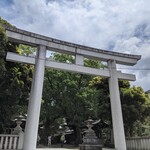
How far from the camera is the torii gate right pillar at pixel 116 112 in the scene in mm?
8367

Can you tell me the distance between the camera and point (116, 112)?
8742 millimetres

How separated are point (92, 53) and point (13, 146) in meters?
5.68

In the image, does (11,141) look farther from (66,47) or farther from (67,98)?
(67,98)

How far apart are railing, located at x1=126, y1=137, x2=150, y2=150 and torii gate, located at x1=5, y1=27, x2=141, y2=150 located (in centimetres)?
122

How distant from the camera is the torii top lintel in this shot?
26.4ft

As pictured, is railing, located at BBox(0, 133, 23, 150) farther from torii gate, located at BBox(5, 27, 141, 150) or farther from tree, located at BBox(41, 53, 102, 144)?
tree, located at BBox(41, 53, 102, 144)

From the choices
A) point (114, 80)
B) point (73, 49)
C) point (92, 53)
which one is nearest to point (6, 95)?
point (73, 49)

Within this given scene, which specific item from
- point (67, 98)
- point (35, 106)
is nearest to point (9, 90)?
point (35, 106)

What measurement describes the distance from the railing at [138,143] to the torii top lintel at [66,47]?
407 cm

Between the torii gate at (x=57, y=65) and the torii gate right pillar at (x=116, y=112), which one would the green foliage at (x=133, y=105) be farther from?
the torii gate right pillar at (x=116, y=112)

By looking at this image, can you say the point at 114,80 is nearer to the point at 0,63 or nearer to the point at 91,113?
the point at 0,63

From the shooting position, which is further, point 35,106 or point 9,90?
point 9,90

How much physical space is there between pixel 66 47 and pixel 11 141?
4.85 meters

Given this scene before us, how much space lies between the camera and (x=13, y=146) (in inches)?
286
